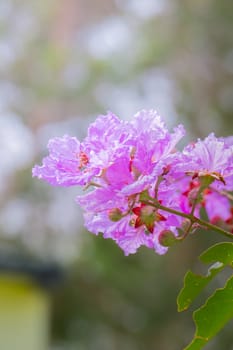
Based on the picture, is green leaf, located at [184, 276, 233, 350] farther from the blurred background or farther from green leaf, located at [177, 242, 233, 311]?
the blurred background

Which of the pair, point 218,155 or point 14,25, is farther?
point 14,25

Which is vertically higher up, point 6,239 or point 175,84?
point 175,84

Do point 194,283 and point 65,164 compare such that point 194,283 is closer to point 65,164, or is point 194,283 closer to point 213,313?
point 213,313

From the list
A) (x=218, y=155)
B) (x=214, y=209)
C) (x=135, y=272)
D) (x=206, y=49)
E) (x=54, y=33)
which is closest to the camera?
(x=218, y=155)

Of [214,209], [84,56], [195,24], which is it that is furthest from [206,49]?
[214,209]

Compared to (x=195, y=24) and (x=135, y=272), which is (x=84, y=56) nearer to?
(x=195, y=24)

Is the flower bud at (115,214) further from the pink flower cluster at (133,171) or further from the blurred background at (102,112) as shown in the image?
the blurred background at (102,112)

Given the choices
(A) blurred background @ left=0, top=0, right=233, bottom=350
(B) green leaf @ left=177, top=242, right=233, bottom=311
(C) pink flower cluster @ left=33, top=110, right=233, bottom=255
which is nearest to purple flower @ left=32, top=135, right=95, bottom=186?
(C) pink flower cluster @ left=33, top=110, right=233, bottom=255
